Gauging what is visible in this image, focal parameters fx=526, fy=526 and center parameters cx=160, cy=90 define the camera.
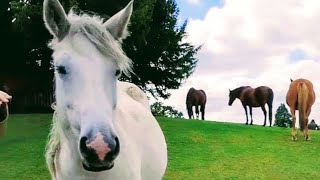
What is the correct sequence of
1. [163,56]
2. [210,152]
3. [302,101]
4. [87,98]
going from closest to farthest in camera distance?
[87,98] → [210,152] → [302,101] → [163,56]

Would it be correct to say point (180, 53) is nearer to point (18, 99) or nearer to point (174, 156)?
point (18, 99)

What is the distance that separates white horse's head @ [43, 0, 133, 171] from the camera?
2.50m

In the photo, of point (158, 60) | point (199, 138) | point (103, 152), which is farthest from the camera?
point (158, 60)

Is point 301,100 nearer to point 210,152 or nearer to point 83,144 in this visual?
point 210,152

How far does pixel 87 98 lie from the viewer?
105 inches

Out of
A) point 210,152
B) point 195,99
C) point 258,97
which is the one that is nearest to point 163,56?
point 195,99

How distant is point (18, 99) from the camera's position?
62.9 feet

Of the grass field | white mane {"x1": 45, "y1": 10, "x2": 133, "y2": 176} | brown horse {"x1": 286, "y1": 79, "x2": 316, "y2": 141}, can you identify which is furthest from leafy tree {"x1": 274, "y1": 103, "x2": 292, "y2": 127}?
white mane {"x1": 45, "y1": 10, "x2": 133, "y2": 176}

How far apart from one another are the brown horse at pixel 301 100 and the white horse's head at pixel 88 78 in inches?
465

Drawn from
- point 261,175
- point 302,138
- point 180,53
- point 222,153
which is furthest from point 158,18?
point 261,175

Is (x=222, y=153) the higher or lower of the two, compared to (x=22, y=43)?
lower

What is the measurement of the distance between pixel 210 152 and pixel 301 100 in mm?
3521

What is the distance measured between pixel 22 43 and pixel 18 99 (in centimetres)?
211

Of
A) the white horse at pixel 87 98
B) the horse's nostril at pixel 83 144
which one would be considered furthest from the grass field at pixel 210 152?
the horse's nostril at pixel 83 144
